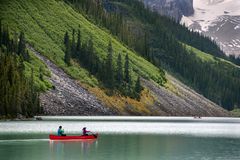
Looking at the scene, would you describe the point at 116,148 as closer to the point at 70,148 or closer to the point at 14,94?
the point at 70,148

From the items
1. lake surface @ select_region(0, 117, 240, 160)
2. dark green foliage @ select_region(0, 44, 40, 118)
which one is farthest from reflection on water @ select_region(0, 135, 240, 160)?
dark green foliage @ select_region(0, 44, 40, 118)

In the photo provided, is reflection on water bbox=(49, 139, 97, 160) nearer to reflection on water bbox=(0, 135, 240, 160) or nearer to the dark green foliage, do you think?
reflection on water bbox=(0, 135, 240, 160)

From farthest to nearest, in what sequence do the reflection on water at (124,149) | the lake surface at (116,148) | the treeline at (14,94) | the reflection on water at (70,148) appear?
the treeline at (14,94)
the reflection on water at (70,148)
the lake surface at (116,148)
the reflection on water at (124,149)

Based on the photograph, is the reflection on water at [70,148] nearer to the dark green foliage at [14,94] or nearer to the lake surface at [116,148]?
the lake surface at [116,148]

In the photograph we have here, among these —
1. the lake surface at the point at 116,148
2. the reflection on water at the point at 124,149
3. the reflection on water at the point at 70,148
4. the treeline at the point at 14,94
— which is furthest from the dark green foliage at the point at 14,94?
the reflection on water at the point at 70,148

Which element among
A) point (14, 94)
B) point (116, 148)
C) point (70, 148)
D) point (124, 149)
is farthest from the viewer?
point (14, 94)

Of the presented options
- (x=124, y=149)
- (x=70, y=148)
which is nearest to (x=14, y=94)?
(x=70, y=148)

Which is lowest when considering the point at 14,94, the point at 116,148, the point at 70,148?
the point at 14,94

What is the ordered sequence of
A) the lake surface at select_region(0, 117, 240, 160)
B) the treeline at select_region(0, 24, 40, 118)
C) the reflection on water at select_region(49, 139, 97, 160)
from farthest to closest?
the treeline at select_region(0, 24, 40, 118), the reflection on water at select_region(49, 139, 97, 160), the lake surface at select_region(0, 117, 240, 160)

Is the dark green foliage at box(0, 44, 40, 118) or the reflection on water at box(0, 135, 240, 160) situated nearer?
the reflection on water at box(0, 135, 240, 160)

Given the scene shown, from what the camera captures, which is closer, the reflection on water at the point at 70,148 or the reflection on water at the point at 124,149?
the reflection on water at the point at 124,149

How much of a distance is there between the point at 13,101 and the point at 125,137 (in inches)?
Result: 2370

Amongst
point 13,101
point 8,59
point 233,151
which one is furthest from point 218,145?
point 8,59

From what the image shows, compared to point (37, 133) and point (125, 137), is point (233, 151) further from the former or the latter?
point (37, 133)
